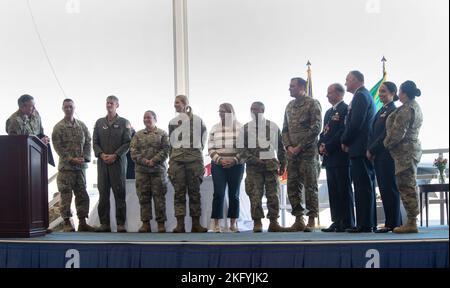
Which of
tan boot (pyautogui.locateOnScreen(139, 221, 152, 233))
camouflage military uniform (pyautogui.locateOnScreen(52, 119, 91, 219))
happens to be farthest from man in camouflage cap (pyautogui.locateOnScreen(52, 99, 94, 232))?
tan boot (pyautogui.locateOnScreen(139, 221, 152, 233))

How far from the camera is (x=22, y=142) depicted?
507cm

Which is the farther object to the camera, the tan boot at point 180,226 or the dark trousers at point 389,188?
the tan boot at point 180,226

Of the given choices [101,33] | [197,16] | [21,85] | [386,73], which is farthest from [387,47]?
[21,85]

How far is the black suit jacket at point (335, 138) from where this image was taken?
5.32m

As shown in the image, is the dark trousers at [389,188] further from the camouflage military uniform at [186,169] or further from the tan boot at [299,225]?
the camouflage military uniform at [186,169]

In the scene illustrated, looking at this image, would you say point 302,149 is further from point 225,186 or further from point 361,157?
point 225,186

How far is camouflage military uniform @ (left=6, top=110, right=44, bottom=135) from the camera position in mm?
6016

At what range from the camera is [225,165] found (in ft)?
18.9

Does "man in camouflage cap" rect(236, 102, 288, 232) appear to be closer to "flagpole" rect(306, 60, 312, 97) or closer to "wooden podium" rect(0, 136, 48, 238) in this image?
"wooden podium" rect(0, 136, 48, 238)

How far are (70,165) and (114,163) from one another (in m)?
0.44

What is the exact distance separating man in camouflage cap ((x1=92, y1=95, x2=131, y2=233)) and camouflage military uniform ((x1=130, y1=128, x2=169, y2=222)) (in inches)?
6.6

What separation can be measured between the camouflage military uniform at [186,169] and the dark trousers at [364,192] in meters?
1.45

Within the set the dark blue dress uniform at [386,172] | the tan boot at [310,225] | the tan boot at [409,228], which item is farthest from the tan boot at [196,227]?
the tan boot at [409,228]
